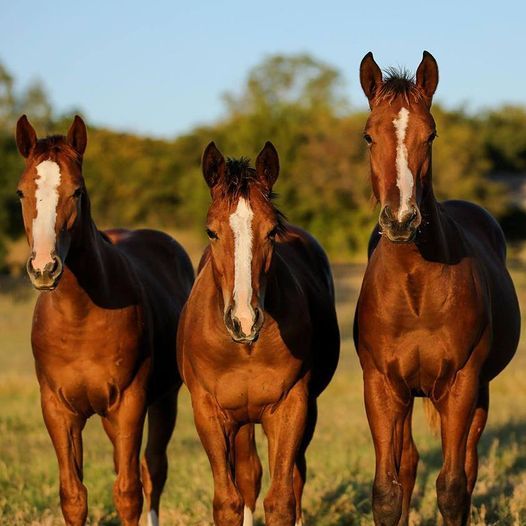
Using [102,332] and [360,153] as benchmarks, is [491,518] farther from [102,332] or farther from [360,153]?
[360,153]

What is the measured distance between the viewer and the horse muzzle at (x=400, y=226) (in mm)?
4984

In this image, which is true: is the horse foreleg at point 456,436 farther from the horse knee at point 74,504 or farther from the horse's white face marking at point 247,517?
the horse knee at point 74,504

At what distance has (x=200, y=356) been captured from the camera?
5.79m

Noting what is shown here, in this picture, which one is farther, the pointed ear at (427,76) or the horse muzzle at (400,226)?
the pointed ear at (427,76)

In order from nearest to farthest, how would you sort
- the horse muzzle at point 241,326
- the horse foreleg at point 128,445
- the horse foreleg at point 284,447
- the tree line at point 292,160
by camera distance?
the horse muzzle at point 241,326 → the horse foreleg at point 284,447 → the horse foreleg at point 128,445 → the tree line at point 292,160

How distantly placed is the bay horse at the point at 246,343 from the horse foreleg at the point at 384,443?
381mm

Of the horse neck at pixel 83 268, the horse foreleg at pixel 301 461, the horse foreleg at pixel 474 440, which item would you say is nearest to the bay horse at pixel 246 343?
the horse neck at pixel 83 268

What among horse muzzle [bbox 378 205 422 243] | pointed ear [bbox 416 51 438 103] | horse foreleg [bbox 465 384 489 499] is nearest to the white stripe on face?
horse muzzle [bbox 378 205 422 243]

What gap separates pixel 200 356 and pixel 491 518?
269 cm

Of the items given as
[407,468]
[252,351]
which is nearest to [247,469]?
[407,468]

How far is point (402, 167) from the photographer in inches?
204

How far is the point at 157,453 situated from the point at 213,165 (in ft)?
9.68

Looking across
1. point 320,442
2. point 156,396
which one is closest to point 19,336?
point 320,442

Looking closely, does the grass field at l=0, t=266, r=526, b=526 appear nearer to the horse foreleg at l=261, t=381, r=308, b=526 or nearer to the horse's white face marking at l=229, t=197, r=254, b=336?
the horse foreleg at l=261, t=381, r=308, b=526
